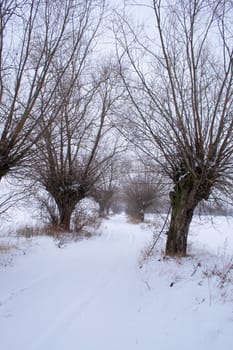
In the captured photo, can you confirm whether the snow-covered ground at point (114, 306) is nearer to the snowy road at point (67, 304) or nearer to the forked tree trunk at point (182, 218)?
the snowy road at point (67, 304)

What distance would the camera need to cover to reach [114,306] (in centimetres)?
365

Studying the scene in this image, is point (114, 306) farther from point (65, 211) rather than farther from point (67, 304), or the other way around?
point (65, 211)

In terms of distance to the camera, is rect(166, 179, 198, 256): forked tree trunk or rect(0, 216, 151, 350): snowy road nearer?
rect(0, 216, 151, 350): snowy road

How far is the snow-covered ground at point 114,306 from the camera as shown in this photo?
263 cm

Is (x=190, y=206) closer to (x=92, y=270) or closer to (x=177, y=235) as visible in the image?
(x=177, y=235)

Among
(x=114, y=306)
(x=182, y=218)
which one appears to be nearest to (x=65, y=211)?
(x=182, y=218)

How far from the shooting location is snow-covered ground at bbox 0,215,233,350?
2627mm

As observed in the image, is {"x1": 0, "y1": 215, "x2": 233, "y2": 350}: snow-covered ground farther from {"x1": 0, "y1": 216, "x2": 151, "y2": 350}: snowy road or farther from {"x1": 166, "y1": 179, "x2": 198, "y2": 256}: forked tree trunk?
{"x1": 166, "y1": 179, "x2": 198, "y2": 256}: forked tree trunk

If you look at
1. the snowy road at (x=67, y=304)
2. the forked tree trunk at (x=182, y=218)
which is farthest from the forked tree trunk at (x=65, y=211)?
the forked tree trunk at (x=182, y=218)

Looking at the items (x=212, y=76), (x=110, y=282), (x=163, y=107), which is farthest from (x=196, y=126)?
(x=110, y=282)

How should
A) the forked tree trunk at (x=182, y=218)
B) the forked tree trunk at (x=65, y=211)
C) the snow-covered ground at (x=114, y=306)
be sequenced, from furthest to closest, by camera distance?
the forked tree trunk at (x=65, y=211) < the forked tree trunk at (x=182, y=218) < the snow-covered ground at (x=114, y=306)

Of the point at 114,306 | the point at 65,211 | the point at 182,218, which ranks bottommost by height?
the point at 114,306

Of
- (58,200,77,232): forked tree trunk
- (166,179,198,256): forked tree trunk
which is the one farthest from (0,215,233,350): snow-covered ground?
(58,200,77,232): forked tree trunk

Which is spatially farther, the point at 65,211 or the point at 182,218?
the point at 65,211
